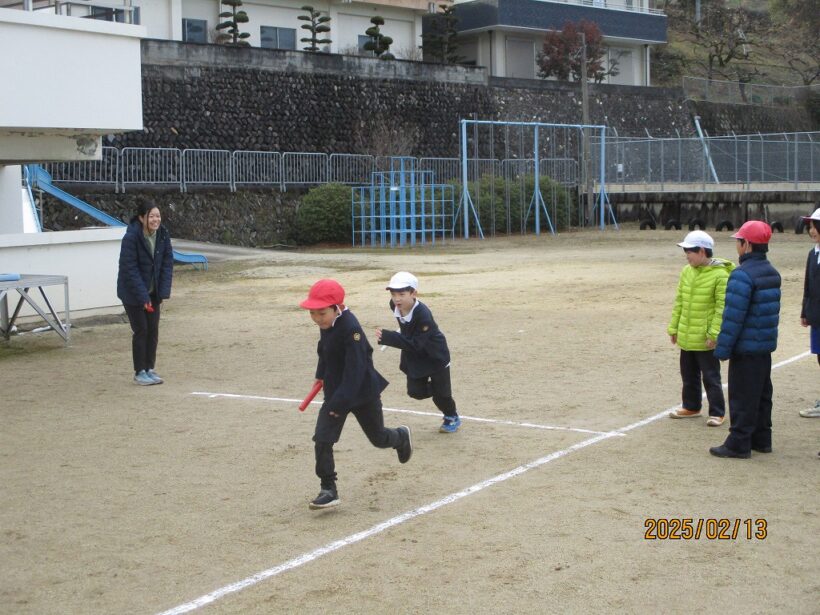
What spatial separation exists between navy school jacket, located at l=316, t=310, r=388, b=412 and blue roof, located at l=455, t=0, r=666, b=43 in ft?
167

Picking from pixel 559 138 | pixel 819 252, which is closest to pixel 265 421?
pixel 819 252

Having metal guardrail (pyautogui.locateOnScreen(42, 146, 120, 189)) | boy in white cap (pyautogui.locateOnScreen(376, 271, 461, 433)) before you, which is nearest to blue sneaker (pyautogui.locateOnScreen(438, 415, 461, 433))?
boy in white cap (pyautogui.locateOnScreen(376, 271, 461, 433))

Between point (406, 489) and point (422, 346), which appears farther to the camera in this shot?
point (422, 346)

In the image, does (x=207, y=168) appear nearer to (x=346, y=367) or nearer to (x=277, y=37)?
(x=277, y=37)

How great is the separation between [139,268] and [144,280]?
14 centimetres

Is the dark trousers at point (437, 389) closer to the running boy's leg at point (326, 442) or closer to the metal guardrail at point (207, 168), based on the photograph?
the running boy's leg at point (326, 442)

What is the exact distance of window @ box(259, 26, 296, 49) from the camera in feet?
157

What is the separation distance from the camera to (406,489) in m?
7.37

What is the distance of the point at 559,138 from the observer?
5359 cm

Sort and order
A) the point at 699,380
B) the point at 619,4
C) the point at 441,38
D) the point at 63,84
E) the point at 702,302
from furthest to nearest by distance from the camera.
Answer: the point at 619,4
the point at 441,38
the point at 63,84
the point at 699,380
the point at 702,302

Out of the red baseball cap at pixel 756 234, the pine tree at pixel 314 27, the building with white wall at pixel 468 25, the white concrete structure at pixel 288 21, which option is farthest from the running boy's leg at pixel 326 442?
the pine tree at pixel 314 27

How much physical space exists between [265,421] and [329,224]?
1098 inches

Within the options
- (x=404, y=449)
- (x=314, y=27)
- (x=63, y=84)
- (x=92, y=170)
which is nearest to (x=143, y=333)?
(x=404, y=449)

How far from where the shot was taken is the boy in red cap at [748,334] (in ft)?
26.0
